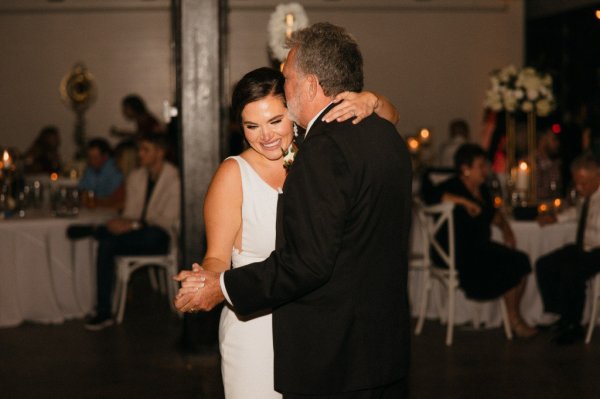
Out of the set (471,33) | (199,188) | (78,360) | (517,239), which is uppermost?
(471,33)

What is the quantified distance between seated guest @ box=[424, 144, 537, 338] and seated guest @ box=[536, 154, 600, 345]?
0.72 ft

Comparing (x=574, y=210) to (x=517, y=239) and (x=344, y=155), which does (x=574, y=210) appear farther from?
(x=344, y=155)

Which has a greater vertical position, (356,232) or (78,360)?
(356,232)

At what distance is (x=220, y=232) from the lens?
2.55 m

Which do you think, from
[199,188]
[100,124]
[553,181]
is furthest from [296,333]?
[100,124]

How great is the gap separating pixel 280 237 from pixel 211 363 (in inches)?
122

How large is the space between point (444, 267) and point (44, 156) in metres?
6.06

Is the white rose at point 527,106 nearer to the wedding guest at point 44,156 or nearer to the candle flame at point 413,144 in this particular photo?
the candle flame at point 413,144

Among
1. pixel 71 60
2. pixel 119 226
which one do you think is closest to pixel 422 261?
pixel 119 226

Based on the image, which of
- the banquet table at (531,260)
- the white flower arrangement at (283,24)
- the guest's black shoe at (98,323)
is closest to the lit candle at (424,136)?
the banquet table at (531,260)

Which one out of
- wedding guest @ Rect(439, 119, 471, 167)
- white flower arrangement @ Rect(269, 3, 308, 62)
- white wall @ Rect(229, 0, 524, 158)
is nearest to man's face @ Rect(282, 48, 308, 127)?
white flower arrangement @ Rect(269, 3, 308, 62)

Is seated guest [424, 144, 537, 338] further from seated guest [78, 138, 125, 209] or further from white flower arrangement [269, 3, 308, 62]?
seated guest [78, 138, 125, 209]

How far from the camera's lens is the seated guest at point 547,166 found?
22.9ft

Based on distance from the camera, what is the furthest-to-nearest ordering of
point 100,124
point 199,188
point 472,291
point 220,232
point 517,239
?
1. point 100,124
2. point 517,239
3. point 472,291
4. point 199,188
5. point 220,232
